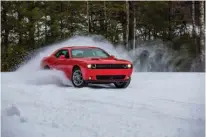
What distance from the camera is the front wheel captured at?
23.0 ft

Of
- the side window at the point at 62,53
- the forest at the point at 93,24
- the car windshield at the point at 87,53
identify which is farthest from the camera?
the forest at the point at 93,24

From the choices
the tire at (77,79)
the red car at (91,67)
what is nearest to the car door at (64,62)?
the red car at (91,67)

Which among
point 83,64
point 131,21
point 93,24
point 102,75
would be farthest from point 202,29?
point 83,64

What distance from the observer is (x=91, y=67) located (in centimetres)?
691

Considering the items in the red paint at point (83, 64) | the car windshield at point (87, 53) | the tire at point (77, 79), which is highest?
the car windshield at point (87, 53)

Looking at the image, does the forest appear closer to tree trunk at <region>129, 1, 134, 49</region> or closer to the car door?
tree trunk at <region>129, 1, 134, 49</region>

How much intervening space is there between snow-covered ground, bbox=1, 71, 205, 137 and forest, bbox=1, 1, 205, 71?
2.85 metres

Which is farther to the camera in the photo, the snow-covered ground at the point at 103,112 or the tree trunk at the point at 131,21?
the tree trunk at the point at 131,21

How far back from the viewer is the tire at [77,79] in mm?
7011

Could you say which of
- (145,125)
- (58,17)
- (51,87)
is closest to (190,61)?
(58,17)

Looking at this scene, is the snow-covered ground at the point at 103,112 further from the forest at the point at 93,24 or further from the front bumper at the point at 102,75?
the forest at the point at 93,24

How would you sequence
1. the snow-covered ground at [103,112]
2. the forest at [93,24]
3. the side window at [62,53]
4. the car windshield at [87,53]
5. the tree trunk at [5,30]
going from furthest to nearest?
the tree trunk at [5,30], the forest at [93,24], the side window at [62,53], the car windshield at [87,53], the snow-covered ground at [103,112]

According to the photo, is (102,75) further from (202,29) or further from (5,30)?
(202,29)

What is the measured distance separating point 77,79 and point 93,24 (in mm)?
2790
